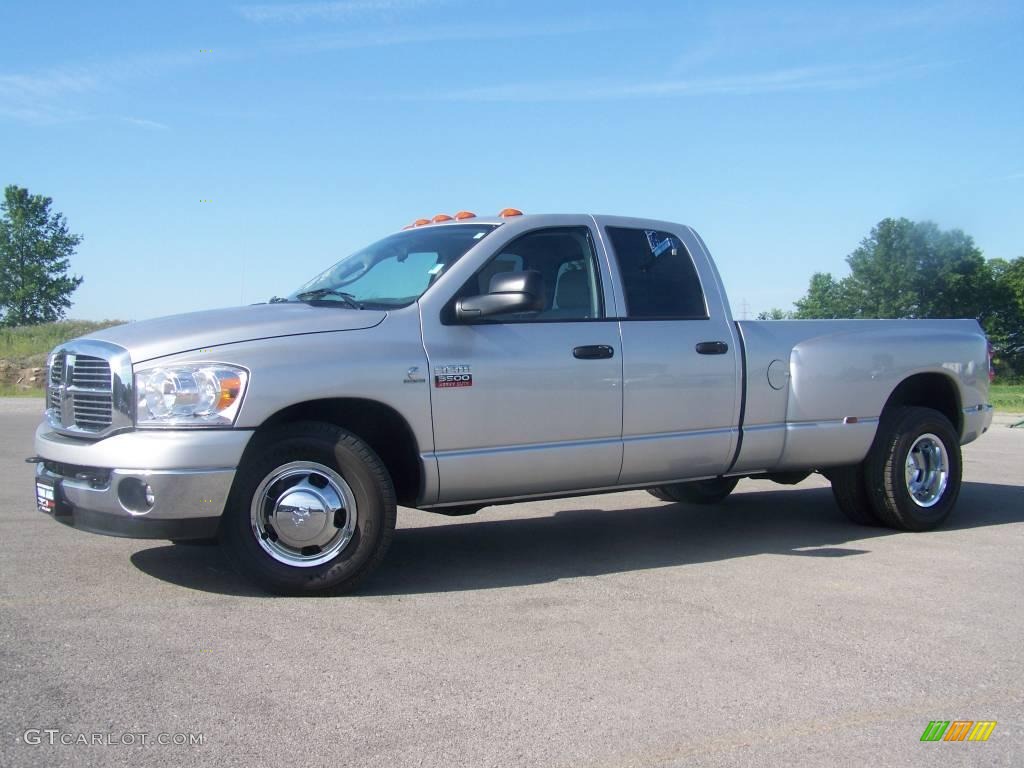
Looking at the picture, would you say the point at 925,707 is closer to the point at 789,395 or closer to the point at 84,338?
the point at 789,395

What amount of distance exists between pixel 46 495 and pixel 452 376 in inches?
81.0

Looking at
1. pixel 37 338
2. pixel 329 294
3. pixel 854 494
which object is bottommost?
pixel 854 494

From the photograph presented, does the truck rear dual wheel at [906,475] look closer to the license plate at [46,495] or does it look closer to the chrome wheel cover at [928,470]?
the chrome wheel cover at [928,470]

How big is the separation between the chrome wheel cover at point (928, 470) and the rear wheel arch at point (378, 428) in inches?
145

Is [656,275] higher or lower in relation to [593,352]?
higher

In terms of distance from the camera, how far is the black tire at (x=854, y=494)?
23.0ft

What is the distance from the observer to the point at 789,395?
639cm

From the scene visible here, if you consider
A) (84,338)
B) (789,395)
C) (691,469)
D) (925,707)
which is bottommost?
(925,707)

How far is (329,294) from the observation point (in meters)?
5.65

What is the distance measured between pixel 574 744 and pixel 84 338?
330 centimetres

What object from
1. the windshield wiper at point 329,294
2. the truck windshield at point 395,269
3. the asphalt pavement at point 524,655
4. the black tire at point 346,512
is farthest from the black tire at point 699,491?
the black tire at point 346,512

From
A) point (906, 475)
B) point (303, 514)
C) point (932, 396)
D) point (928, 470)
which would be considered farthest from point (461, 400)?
point (932, 396)

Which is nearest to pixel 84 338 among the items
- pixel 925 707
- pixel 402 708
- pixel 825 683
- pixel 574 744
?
pixel 402 708

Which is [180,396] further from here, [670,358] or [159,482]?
[670,358]
